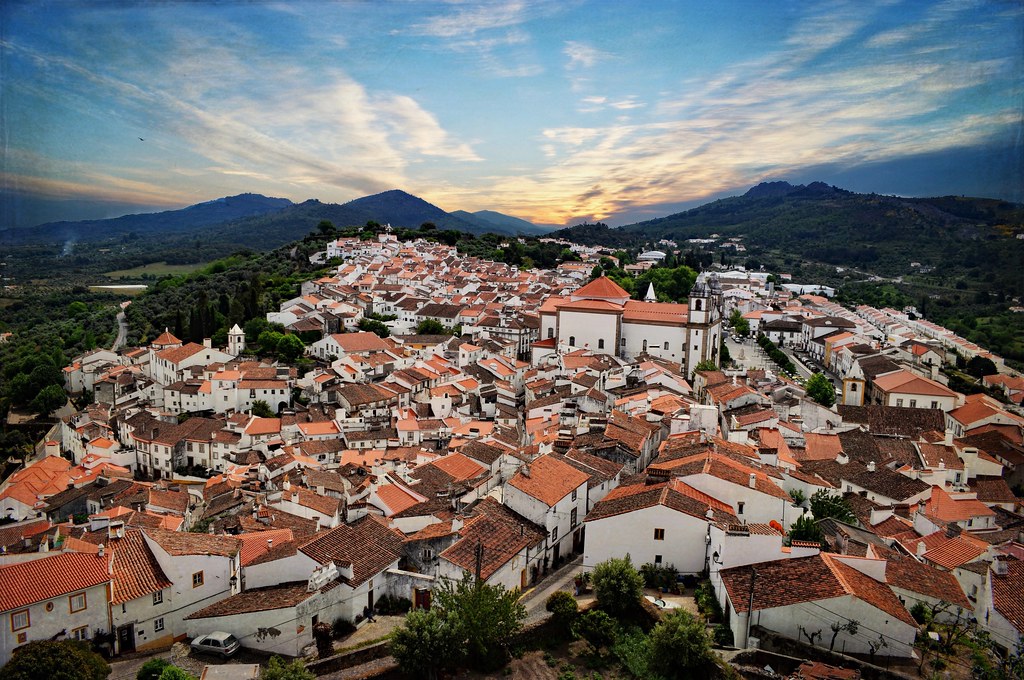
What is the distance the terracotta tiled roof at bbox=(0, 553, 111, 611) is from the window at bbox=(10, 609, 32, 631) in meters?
0.09

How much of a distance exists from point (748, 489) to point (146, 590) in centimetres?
677

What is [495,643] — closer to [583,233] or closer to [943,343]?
[943,343]

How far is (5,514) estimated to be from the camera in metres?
14.6

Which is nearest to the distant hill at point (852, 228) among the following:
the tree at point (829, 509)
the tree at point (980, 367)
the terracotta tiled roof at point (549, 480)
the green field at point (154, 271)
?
the tree at point (980, 367)

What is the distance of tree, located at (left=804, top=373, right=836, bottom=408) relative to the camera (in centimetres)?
1944

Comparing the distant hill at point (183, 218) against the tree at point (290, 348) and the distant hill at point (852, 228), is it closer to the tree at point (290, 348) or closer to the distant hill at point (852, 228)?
the tree at point (290, 348)

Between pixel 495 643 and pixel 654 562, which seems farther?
pixel 654 562

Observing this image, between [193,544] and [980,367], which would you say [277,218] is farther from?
[193,544]

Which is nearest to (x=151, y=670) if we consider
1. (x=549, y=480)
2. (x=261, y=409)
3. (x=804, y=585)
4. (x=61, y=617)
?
(x=61, y=617)

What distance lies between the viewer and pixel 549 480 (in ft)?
29.6

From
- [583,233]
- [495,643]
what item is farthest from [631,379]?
[583,233]

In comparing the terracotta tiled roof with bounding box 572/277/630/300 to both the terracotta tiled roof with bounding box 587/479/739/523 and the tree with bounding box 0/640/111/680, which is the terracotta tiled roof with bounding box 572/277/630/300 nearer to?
the terracotta tiled roof with bounding box 587/479/739/523

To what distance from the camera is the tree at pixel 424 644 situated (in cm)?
536

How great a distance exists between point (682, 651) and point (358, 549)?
3927mm
